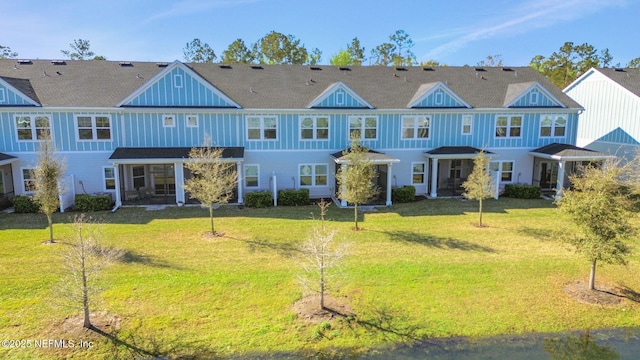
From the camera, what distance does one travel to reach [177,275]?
1172cm

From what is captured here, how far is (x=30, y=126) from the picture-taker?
802 inches

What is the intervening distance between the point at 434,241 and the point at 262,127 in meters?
11.5

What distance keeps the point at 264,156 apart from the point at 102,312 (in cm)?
1359

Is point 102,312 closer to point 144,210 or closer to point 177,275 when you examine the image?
point 177,275

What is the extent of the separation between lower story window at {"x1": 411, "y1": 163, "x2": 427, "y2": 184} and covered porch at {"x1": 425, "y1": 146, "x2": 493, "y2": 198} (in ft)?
1.88

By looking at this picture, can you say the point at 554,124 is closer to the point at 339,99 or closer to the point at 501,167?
the point at 501,167

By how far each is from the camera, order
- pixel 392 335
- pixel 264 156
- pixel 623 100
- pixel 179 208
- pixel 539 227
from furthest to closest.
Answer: pixel 623 100 < pixel 264 156 < pixel 179 208 < pixel 539 227 < pixel 392 335

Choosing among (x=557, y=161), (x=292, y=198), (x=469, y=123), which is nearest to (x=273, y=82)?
(x=292, y=198)

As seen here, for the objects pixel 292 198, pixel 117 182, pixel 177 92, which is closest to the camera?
pixel 117 182

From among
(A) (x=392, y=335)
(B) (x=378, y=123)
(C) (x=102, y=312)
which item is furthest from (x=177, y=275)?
(B) (x=378, y=123)

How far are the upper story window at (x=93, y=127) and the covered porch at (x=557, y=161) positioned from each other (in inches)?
959

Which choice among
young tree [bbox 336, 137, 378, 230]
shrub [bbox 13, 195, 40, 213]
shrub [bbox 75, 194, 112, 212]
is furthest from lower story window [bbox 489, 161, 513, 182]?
shrub [bbox 13, 195, 40, 213]

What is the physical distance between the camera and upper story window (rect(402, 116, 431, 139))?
23344 mm

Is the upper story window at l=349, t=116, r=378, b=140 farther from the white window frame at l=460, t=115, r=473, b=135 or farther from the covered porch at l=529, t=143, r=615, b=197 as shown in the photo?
the covered porch at l=529, t=143, r=615, b=197
